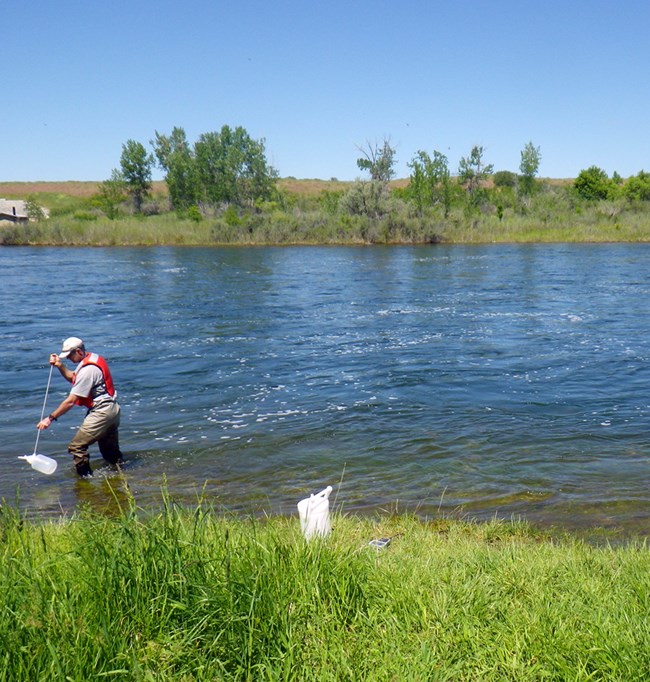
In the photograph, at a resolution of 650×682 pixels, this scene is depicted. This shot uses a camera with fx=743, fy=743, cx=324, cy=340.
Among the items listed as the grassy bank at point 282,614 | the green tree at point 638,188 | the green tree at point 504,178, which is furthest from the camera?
the green tree at point 504,178

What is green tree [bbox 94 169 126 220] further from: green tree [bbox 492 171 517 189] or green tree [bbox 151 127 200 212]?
green tree [bbox 492 171 517 189]

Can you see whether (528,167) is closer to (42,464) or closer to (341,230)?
(341,230)

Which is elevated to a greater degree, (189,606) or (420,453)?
(189,606)

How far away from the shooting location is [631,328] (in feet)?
70.9

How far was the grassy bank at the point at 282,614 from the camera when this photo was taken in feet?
12.2

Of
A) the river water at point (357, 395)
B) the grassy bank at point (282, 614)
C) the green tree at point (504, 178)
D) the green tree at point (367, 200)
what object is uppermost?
the green tree at point (504, 178)

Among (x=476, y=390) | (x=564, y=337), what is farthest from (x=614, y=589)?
(x=564, y=337)

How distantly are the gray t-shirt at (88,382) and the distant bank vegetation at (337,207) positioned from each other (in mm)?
53780

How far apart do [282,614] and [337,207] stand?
214 feet

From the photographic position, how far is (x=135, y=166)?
91.2 meters

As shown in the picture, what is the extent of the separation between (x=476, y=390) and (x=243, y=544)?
1040 cm

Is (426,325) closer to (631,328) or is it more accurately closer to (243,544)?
(631,328)

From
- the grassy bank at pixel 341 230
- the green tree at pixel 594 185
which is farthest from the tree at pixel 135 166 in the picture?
the green tree at pixel 594 185

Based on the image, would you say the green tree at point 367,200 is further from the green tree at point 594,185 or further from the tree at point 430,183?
the green tree at point 594,185
